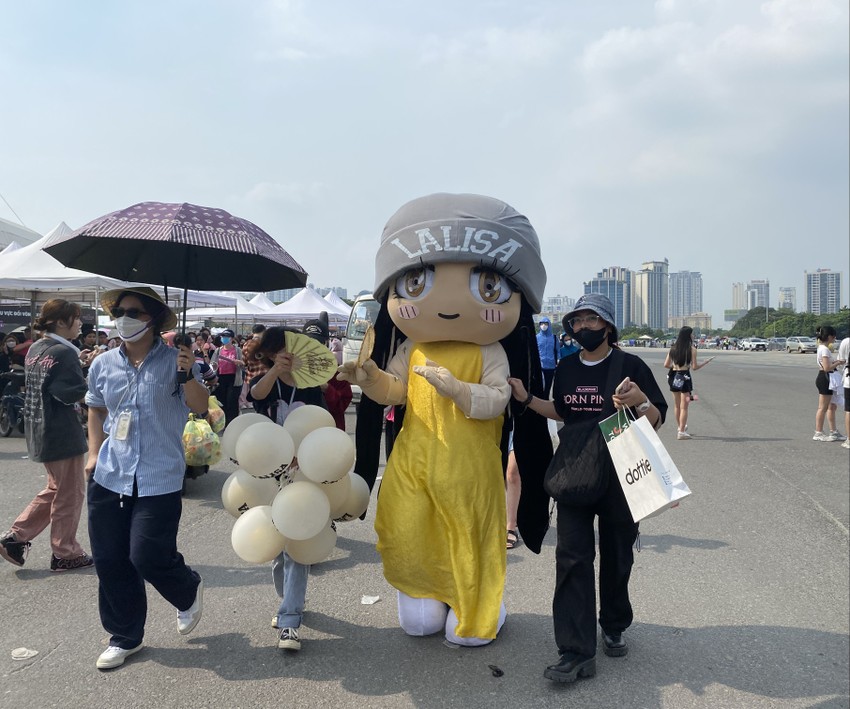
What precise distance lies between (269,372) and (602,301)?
5.94 feet

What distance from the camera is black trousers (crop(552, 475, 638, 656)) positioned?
3.06 m

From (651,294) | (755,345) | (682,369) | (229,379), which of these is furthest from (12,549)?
(651,294)

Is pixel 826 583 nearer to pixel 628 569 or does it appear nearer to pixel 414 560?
pixel 628 569

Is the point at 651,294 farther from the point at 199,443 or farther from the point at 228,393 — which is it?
the point at 199,443

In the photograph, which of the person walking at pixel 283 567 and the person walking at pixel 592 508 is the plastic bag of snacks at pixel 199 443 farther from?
the person walking at pixel 592 508

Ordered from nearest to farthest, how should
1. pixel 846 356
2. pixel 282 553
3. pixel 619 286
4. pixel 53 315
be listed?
pixel 282 553 → pixel 53 315 → pixel 846 356 → pixel 619 286

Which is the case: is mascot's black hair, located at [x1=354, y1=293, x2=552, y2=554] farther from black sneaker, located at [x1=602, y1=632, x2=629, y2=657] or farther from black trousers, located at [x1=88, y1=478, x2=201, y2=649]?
black trousers, located at [x1=88, y1=478, x2=201, y2=649]

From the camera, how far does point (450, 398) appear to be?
129 inches

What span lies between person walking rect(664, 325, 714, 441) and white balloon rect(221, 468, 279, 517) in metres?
7.18

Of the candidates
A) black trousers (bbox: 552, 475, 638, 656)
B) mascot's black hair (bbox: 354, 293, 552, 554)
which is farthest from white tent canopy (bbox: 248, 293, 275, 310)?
black trousers (bbox: 552, 475, 638, 656)

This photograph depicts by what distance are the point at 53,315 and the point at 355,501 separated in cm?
256

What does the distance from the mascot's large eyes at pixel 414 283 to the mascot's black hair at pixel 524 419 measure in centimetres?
20

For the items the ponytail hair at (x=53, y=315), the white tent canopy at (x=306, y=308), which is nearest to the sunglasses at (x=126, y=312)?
the ponytail hair at (x=53, y=315)

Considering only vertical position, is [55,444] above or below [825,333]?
below
